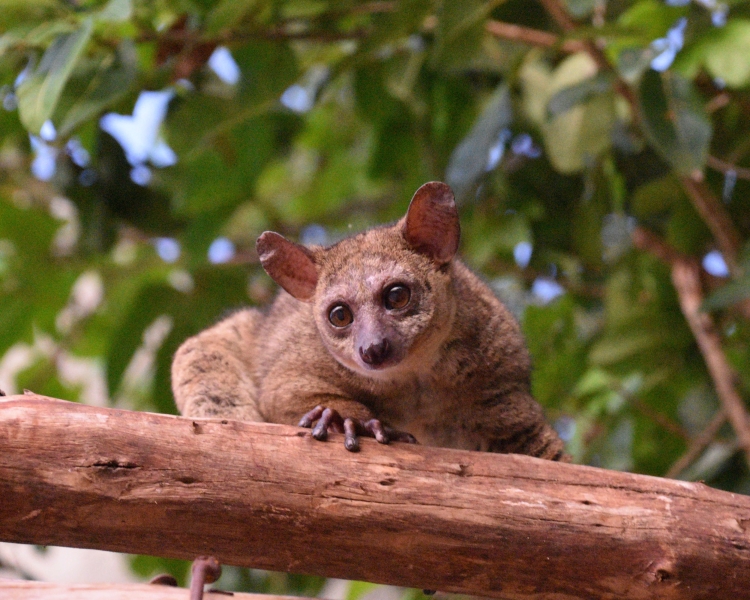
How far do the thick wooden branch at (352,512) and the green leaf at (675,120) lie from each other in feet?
6.38

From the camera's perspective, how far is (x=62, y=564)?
1193 centimetres

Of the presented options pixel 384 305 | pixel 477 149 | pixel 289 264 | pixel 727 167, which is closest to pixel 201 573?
pixel 384 305

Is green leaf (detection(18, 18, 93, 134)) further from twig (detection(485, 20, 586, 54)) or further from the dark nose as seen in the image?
twig (detection(485, 20, 586, 54))

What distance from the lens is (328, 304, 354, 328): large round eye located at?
3595mm

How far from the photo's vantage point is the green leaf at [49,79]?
3605mm

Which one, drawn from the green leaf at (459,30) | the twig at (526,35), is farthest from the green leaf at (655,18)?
the green leaf at (459,30)

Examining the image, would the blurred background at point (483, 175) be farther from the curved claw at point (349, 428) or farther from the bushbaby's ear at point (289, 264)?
the curved claw at point (349, 428)

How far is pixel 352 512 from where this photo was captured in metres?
2.67

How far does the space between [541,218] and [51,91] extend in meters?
3.36

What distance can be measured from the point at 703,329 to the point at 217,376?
10.1 feet

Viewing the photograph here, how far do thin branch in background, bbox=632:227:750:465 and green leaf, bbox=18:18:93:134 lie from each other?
3.36 meters

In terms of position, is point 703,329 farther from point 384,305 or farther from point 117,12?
point 117,12

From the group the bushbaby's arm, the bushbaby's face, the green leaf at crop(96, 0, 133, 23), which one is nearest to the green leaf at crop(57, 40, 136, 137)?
the green leaf at crop(96, 0, 133, 23)

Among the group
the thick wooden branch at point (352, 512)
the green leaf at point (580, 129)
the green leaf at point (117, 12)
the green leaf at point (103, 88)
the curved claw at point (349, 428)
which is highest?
the green leaf at point (580, 129)
